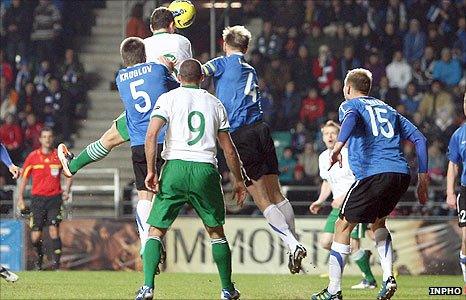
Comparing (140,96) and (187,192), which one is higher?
(140,96)

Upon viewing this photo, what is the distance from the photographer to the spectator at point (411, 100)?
2442cm

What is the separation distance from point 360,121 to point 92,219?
33.2 feet

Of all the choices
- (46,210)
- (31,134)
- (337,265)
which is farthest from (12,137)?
(337,265)

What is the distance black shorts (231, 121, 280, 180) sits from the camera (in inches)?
552

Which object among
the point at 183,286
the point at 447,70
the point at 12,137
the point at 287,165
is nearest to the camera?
the point at 183,286

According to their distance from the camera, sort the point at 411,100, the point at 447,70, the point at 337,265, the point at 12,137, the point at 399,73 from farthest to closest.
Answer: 1. the point at 12,137
2. the point at 399,73
3. the point at 447,70
4. the point at 411,100
5. the point at 337,265

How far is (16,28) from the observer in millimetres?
27172

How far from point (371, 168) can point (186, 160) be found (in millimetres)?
2023

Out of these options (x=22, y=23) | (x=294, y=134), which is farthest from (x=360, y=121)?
(x=22, y=23)

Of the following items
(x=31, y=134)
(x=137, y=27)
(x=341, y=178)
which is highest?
(x=137, y=27)

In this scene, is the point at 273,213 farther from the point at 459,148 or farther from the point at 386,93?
the point at 386,93

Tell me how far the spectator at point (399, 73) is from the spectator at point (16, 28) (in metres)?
7.73

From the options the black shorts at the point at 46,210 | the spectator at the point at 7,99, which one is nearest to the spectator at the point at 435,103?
the black shorts at the point at 46,210

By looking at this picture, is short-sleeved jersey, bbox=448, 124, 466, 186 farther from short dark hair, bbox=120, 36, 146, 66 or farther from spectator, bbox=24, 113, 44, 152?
spectator, bbox=24, 113, 44, 152
